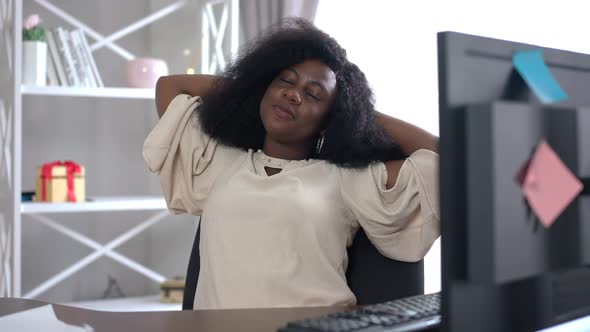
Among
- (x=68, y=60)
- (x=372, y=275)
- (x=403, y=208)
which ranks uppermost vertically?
(x=68, y=60)

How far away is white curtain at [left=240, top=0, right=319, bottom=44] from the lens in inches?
121

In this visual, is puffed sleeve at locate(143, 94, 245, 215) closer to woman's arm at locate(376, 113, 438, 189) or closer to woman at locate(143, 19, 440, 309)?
woman at locate(143, 19, 440, 309)

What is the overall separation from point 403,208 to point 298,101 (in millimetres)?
329

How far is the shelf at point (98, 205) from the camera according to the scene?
115 inches

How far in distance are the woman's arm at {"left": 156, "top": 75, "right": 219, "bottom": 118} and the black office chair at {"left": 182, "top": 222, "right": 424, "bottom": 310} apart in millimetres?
410

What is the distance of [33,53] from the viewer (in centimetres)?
293

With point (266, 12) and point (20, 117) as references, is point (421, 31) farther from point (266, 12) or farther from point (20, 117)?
point (20, 117)

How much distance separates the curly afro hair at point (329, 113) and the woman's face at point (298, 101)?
0.09 ft

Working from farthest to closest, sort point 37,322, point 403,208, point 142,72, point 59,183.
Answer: point 142,72, point 59,183, point 403,208, point 37,322

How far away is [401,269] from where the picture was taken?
5.42ft

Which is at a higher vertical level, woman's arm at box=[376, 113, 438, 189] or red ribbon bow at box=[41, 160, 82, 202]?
woman's arm at box=[376, 113, 438, 189]

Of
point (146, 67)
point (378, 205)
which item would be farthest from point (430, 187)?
point (146, 67)

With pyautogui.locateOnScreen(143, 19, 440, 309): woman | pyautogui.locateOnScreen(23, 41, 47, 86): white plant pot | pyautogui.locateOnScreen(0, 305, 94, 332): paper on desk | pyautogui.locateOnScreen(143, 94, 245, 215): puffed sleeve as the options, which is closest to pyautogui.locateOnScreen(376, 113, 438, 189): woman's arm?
pyautogui.locateOnScreen(143, 19, 440, 309): woman

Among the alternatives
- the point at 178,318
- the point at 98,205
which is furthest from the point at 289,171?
the point at 98,205
